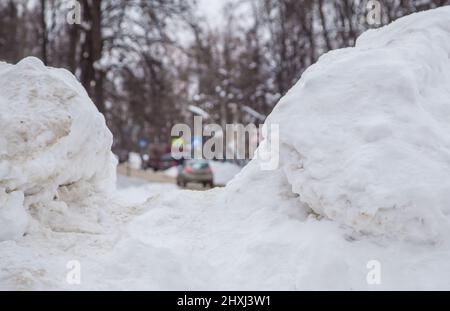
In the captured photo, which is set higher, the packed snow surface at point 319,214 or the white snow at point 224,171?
the packed snow surface at point 319,214

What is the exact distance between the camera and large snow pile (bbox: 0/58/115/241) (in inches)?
161

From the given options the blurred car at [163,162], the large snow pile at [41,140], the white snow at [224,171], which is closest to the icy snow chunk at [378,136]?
the large snow pile at [41,140]

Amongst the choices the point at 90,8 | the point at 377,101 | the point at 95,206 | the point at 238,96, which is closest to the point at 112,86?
the point at 90,8

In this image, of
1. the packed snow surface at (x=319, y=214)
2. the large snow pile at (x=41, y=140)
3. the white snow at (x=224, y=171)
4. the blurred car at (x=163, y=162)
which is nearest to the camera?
the packed snow surface at (x=319, y=214)

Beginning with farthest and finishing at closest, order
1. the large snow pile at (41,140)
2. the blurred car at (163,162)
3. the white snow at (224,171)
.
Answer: the blurred car at (163,162) → the white snow at (224,171) → the large snow pile at (41,140)

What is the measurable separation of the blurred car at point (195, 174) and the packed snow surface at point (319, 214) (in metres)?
15.9

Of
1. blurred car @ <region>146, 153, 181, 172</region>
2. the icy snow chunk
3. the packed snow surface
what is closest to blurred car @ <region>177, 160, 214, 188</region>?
blurred car @ <region>146, 153, 181, 172</region>

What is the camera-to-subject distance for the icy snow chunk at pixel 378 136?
3590 mm

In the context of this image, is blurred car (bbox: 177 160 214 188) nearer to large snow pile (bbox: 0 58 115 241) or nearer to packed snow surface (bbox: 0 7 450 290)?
large snow pile (bbox: 0 58 115 241)

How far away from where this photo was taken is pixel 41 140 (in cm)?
437

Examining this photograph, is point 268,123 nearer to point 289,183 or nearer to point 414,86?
point 289,183

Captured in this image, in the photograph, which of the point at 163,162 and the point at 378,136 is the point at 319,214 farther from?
the point at 163,162

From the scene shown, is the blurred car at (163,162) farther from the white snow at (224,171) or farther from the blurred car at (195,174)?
the blurred car at (195,174)

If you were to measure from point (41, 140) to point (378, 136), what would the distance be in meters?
2.88
